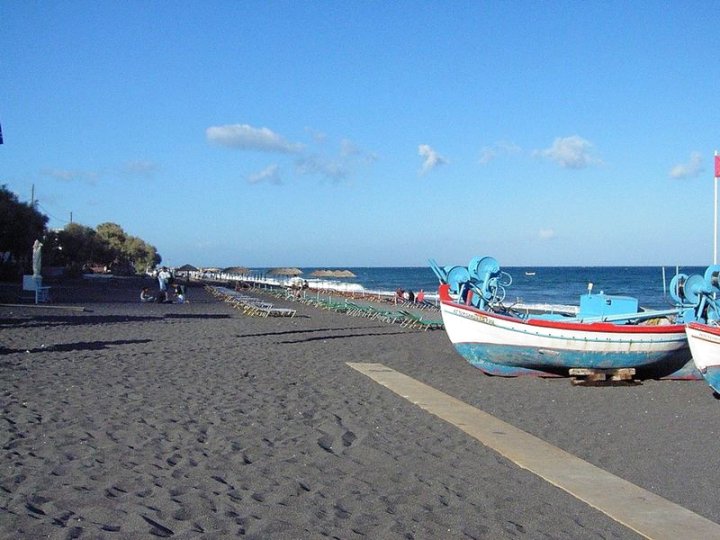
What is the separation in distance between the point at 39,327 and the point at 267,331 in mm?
5868

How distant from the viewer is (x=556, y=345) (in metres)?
13.5

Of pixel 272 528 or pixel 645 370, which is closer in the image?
pixel 272 528

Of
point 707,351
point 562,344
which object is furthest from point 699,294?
point 562,344

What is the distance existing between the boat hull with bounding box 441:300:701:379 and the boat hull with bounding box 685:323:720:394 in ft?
5.36

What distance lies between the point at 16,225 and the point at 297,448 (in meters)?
44.0

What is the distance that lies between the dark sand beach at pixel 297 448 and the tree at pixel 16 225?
1333 inches

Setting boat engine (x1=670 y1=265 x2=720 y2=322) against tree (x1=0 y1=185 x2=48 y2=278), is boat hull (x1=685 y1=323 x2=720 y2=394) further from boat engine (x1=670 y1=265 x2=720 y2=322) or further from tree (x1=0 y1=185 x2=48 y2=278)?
tree (x1=0 y1=185 x2=48 y2=278)

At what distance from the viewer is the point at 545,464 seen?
7.28 metres

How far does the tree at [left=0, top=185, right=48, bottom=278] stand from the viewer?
45.4m

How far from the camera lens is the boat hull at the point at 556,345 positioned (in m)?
13.5

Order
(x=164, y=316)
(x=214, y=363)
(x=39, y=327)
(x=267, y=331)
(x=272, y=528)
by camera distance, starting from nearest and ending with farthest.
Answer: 1. (x=272, y=528)
2. (x=214, y=363)
3. (x=39, y=327)
4. (x=267, y=331)
5. (x=164, y=316)

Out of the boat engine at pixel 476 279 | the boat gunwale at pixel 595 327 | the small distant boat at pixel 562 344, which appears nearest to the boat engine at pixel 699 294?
the small distant boat at pixel 562 344

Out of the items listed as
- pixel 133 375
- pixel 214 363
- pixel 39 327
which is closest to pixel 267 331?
pixel 39 327

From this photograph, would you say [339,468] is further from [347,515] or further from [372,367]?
[372,367]
